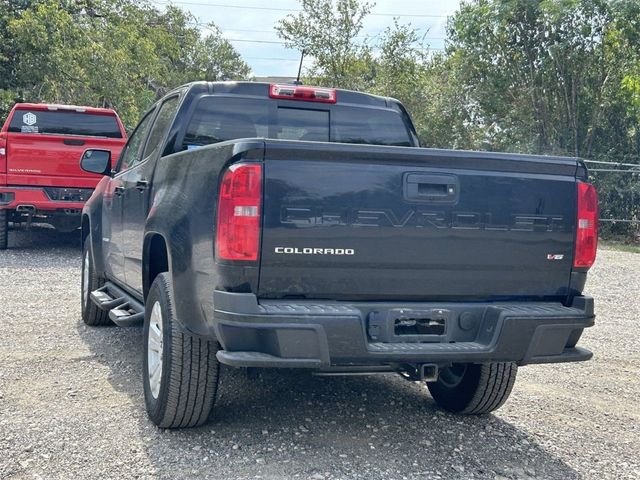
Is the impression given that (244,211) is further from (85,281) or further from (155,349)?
(85,281)

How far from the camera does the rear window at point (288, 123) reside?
513 centimetres

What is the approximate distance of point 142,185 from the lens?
503cm

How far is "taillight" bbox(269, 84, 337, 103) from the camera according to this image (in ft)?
16.6

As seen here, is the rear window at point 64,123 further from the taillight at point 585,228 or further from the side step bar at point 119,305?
the taillight at point 585,228

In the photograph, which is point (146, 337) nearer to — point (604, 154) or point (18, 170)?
point (18, 170)

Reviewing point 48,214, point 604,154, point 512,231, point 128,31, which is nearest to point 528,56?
point 604,154

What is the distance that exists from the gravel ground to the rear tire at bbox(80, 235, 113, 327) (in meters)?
0.32

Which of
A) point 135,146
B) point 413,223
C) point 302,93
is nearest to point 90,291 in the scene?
point 135,146

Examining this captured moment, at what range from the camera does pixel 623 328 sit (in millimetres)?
7801

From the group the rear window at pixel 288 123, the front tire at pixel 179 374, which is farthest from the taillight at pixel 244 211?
the rear window at pixel 288 123

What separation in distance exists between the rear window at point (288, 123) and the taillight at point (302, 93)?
103 millimetres

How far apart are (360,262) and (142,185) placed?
2003mm

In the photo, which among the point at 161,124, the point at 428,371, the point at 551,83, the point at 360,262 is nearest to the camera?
the point at 360,262

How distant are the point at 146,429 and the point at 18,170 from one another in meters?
7.37
